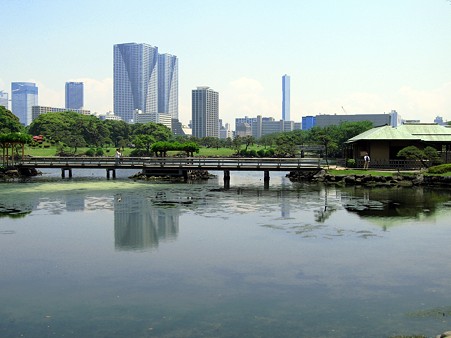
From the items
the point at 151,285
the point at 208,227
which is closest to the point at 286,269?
the point at 151,285

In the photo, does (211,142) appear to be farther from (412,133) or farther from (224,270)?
(224,270)

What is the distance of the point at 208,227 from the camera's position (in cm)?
2695

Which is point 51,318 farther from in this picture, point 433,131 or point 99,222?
point 433,131

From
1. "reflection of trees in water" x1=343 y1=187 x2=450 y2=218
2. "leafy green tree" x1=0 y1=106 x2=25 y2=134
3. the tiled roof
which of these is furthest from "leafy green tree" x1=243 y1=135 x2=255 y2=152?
"reflection of trees in water" x1=343 y1=187 x2=450 y2=218

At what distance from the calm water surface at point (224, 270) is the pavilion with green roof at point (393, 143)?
81.9 ft

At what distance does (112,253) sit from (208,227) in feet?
23.4

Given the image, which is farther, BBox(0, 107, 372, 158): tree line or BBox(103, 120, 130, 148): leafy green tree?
BBox(103, 120, 130, 148): leafy green tree

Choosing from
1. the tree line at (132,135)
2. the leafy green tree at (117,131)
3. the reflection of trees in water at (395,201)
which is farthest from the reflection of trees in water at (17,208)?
the leafy green tree at (117,131)

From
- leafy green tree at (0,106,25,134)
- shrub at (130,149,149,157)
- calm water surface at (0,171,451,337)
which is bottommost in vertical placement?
calm water surface at (0,171,451,337)

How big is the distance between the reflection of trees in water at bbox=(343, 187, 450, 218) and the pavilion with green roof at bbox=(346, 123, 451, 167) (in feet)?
43.6

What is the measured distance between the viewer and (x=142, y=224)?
27641 mm

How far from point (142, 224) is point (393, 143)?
137 ft

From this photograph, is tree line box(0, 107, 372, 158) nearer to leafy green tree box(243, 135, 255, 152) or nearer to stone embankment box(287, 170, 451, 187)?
leafy green tree box(243, 135, 255, 152)

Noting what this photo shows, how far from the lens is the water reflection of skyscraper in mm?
23177
